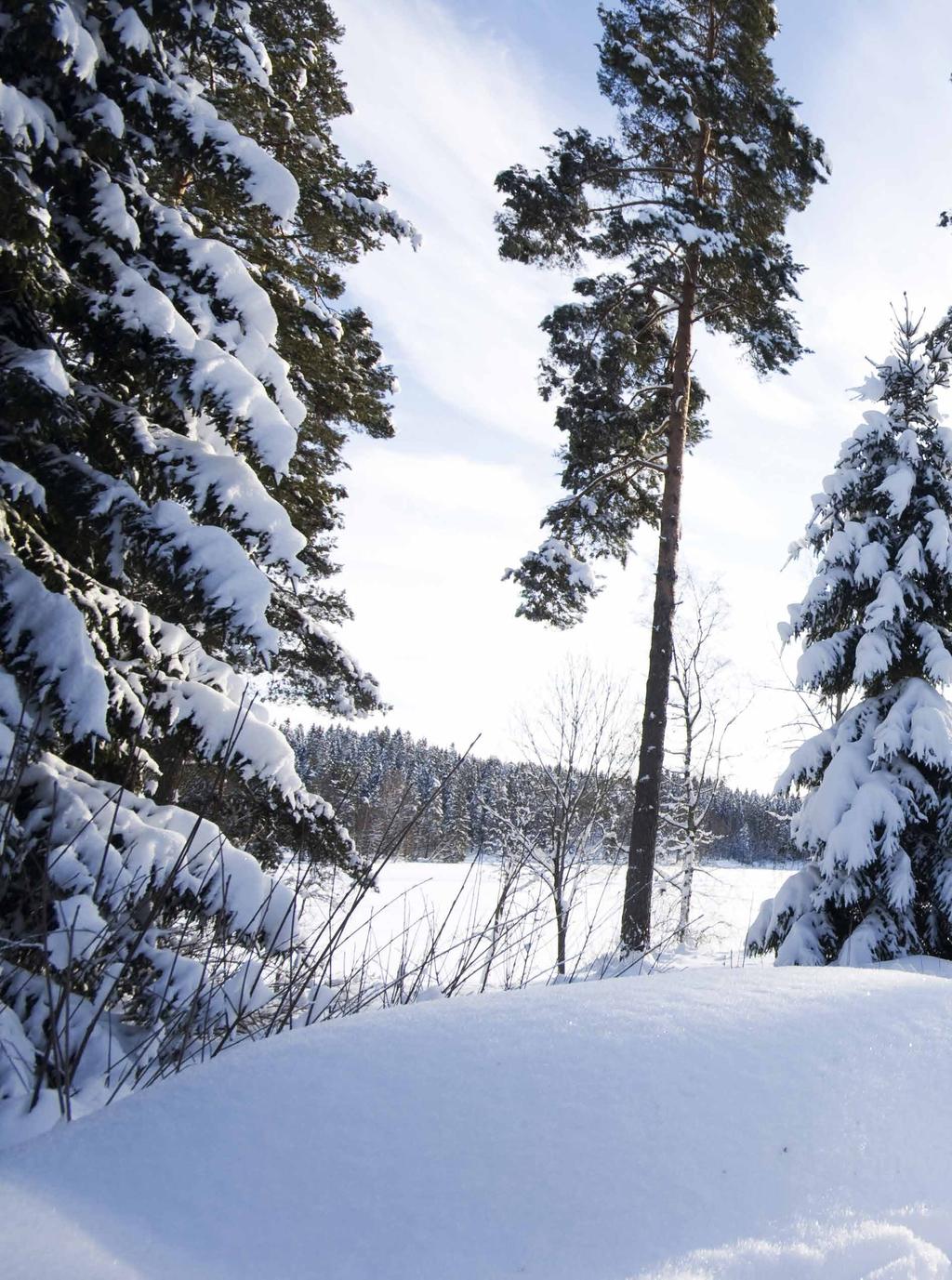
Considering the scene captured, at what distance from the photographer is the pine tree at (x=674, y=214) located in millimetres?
8156

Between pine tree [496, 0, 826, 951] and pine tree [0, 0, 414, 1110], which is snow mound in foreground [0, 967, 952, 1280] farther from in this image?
pine tree [496, 0, 826, 951]

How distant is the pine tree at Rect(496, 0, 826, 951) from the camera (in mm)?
8156

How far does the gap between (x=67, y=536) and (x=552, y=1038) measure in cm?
350

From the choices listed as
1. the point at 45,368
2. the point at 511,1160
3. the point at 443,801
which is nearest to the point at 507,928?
the point at 511,1160

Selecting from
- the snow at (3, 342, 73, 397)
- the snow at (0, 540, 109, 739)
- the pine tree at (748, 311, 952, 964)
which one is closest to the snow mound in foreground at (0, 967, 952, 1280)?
the snow at (0, 540, 109, 739)

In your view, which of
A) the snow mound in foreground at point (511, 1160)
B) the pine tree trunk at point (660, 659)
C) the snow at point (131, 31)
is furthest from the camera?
the pine tree trunk at point (660, 659)

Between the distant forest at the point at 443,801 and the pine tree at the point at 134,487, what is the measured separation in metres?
0.47

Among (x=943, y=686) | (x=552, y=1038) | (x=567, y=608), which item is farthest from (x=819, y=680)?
(x=552, y=1038)

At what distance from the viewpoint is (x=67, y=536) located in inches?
147

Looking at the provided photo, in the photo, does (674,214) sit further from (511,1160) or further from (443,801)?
(443,801)

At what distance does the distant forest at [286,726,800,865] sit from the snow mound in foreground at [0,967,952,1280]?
2.10 feet

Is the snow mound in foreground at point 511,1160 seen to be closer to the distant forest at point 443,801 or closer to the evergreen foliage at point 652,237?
the distant forest at point 443,801

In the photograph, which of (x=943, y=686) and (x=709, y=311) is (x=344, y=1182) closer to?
(x=943, y=686)

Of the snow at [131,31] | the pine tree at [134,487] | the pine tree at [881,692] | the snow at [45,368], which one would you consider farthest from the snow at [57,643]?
the pine tree at [881,692]
